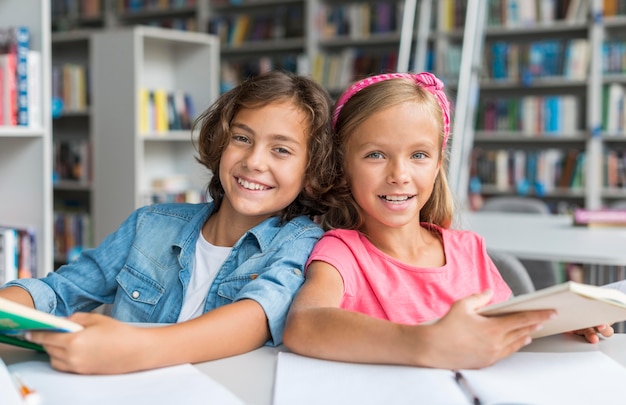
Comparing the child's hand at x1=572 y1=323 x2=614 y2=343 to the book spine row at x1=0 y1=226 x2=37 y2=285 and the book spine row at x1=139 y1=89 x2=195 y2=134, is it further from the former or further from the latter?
the book spine row at x1=139 y1=89 x2=195 y2=134

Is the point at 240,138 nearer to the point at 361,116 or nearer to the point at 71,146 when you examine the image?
the point at 361,116

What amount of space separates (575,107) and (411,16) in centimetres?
188

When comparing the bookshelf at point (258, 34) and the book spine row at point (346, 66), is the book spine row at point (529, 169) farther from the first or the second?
the bookshelf at point (258, 34)

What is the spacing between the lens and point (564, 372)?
0.90m

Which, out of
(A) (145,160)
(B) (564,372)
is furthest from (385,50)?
(B) (564,372)

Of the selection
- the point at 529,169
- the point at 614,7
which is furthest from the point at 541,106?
the point at 614,7

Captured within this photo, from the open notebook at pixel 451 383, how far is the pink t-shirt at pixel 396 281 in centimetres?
27

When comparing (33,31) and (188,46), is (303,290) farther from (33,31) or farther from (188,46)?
(188,46)

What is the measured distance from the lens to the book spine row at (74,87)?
4.67 meters

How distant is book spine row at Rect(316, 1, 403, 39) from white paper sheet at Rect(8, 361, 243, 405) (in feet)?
15.2

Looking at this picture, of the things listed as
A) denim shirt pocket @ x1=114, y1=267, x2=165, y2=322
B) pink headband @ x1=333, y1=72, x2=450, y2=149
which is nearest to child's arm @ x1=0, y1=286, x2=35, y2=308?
denim shirt pocket @ x1=114, y1=267, x2=165, y2=322

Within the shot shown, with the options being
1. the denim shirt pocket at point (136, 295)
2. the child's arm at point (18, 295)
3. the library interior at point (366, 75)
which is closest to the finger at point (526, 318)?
the denim shirt pocket at point (136, 295)

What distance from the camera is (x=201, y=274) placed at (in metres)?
1.30

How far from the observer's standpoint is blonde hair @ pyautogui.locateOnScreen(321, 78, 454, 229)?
48.7 inches
